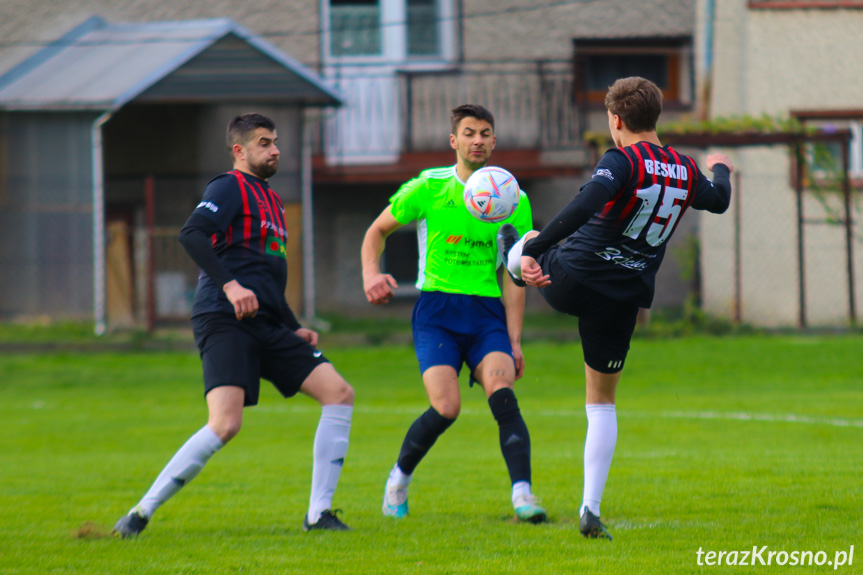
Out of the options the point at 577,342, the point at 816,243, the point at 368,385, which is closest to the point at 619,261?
the point at 368,385

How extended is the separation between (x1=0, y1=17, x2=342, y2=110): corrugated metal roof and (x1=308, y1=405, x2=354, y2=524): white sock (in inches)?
501

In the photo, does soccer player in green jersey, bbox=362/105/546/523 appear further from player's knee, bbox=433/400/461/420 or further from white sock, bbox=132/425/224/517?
white sock, bbox=132/425/224/517

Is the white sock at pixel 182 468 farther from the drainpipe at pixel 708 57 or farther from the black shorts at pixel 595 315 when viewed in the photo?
the drainpipe at pixel 708 57

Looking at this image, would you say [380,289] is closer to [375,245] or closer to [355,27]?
[375,245]

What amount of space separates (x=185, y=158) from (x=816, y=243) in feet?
35.6

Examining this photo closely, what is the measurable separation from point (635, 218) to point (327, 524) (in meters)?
2.14

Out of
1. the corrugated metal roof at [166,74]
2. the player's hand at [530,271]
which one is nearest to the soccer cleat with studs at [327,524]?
the player's hand at [530,271]

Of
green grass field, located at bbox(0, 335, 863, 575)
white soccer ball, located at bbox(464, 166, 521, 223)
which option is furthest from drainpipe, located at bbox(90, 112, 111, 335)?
white soccer ball, located at bbox(464, 166, 521, 223)

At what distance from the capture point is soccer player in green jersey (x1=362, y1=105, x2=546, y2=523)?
5.78 meters

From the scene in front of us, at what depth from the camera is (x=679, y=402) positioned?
1180 centimetres

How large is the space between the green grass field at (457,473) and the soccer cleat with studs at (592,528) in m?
0.07

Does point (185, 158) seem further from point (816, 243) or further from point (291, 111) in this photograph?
point (816, 243)

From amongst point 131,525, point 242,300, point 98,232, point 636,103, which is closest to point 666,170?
point 636,103

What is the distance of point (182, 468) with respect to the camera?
17.2ft
